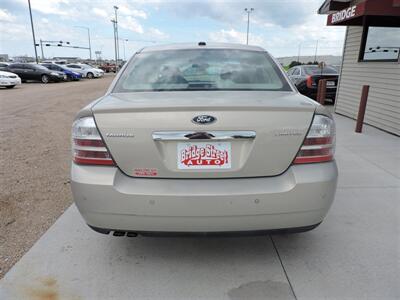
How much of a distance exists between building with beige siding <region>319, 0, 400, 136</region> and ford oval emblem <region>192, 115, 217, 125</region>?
210 inches

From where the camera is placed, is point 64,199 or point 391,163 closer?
point 64,199

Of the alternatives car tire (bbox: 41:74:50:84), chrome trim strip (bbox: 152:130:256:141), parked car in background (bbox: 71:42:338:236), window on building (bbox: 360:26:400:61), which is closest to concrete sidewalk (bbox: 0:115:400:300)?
parked car in background (bbox: 71:42:338:236)

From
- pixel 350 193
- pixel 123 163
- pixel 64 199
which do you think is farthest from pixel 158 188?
pixel 350 193

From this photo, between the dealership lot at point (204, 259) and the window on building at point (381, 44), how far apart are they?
460cm

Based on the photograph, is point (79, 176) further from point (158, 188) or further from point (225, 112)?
point (225, 112)

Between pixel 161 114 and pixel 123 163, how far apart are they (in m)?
0.39

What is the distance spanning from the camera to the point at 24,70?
25.1 m

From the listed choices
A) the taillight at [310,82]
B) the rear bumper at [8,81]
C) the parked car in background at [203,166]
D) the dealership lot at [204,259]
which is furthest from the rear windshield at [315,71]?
the rear bumper at [8,81]

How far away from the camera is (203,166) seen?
212 centimetres

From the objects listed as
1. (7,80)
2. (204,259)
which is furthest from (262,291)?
(7,80)

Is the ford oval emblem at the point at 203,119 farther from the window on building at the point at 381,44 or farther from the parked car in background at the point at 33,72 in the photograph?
the parked car in background at the point at 33,72

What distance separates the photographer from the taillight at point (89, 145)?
2.15 m

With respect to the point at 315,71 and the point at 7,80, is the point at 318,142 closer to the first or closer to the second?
the point at 315,71

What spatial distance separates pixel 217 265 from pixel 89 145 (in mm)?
1275
